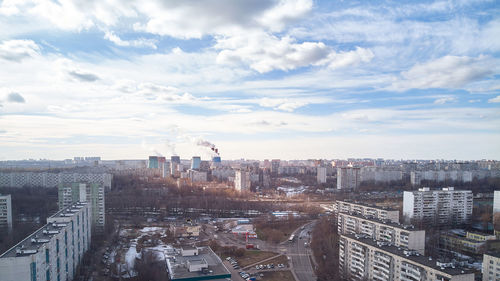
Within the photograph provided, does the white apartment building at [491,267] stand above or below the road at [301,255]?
above

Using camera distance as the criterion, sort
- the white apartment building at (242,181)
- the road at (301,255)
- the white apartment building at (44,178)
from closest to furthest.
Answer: the road at (301,255) < the white apartment building at (44,178) < the white apartment building at (242,181)

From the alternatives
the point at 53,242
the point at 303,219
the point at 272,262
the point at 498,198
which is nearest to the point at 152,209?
the point at 303,219

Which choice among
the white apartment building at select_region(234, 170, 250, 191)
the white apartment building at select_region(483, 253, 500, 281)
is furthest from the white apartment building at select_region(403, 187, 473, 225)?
the white apartment building at select_region(234, 170, 250, 191)

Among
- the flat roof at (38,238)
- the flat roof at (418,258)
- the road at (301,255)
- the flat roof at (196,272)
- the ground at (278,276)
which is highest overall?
the flat roof at (38,238)

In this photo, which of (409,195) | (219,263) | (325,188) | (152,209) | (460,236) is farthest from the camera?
(325,188)

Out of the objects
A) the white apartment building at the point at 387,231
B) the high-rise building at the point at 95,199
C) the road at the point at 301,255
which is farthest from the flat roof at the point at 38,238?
the white apartment building at the point at 387,231

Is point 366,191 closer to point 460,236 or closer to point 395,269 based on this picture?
point 460,236

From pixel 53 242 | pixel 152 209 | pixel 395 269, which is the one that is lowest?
pixel 152 209

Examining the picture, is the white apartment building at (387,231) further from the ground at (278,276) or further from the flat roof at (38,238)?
the flat roof at (38,238)
